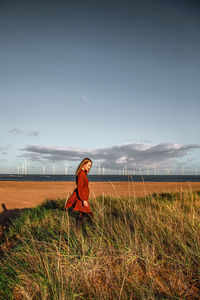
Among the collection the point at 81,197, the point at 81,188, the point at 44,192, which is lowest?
the point at 44,192

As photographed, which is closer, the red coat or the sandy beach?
the red coat

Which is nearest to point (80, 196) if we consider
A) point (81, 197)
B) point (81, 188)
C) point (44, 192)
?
point (81, 197)

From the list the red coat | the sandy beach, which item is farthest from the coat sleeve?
the sandy beach

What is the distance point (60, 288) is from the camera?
197 centimetres

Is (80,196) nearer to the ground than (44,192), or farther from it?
farther from it

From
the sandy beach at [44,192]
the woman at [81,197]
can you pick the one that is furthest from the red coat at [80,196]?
the sandy beach at [44,192]

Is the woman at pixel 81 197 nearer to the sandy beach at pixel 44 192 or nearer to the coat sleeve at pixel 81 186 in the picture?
the coat sleeve at pixel 81 186

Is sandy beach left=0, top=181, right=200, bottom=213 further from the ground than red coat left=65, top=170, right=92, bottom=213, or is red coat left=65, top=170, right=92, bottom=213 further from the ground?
red coat left=65, top=170, right=92, bottom=213

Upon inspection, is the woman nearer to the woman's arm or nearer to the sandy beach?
the woman's arm

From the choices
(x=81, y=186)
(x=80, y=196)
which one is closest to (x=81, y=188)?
(x=81, y=186)

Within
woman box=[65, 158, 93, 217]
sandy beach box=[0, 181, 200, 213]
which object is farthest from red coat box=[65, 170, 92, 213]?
sandy beach box=[0, 181, 200, 213]

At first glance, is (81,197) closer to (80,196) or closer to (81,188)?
(80,196)

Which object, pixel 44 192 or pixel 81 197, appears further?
pixel 44 192

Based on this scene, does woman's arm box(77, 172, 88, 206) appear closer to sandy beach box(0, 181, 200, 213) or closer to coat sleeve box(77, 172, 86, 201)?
coat sleeve box(77, 172, 86, 201)
